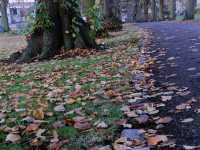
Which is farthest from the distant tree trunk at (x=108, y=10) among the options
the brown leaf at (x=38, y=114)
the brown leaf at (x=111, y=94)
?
the brown leaf at (x=38, y=114)

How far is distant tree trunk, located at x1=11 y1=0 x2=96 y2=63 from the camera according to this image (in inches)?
521

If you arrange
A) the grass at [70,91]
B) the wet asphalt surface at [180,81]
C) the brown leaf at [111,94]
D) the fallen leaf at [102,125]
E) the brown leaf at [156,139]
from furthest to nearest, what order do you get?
the brown leaf at [111,94], the fallen leaf at [102,125], the grass at [70,91], the wet asphalt surface at [180,81], the brown leaf at [156,139]

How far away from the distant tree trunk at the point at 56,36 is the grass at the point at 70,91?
7.79 ft

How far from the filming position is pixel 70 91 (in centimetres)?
689

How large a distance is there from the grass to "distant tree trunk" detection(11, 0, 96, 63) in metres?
2.37

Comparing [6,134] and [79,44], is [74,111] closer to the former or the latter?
[6,134]

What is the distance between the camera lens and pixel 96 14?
15961mm

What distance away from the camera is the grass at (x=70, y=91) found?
4613 millimetres

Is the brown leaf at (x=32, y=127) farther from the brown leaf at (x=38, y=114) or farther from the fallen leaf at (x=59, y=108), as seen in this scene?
the fallen leaf at (x=59, y=108)

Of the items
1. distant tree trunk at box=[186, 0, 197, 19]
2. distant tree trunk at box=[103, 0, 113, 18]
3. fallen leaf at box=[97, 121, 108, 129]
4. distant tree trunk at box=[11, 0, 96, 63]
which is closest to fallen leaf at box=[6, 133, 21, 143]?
fallen leaf at box=[97, 121, 108, 129]

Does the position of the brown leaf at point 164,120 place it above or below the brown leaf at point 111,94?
above

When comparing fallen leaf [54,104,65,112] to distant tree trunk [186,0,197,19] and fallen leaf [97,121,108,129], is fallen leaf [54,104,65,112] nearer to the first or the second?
fallen leaf [97,121,108,129]

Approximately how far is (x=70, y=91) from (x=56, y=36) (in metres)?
6.88

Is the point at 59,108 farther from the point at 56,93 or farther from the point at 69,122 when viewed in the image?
the point at 56,93
